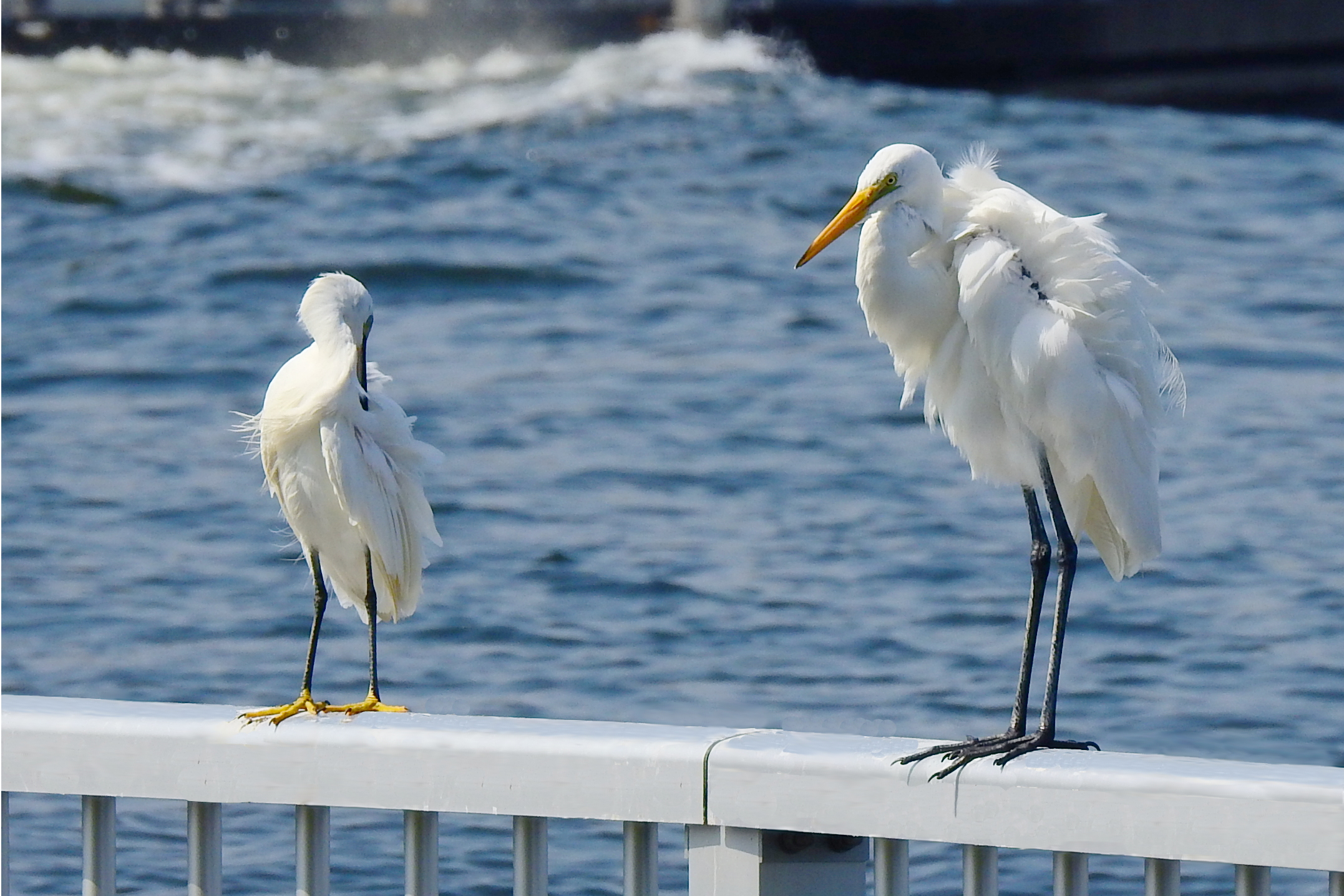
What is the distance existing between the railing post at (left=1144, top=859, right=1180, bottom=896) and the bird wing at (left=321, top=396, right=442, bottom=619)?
1685 millimetres

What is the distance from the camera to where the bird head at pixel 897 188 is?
306cm

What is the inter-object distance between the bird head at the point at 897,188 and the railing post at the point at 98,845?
1399 millimetres

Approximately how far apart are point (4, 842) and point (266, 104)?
1507 centimetres

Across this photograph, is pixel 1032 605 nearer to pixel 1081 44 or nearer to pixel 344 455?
pixel 344 455

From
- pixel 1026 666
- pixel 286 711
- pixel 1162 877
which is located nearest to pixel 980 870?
pixel 1162 877

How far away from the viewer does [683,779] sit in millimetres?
2189

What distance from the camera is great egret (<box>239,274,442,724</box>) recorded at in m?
3.32

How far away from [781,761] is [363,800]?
0.54m

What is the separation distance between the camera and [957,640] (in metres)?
8.32

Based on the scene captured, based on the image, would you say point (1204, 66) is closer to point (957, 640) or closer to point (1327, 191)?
point (1327, 191)

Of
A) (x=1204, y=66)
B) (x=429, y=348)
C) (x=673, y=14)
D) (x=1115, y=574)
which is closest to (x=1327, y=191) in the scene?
(x=1204, y=66)

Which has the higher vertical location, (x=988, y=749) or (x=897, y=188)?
(x=897, y=188)

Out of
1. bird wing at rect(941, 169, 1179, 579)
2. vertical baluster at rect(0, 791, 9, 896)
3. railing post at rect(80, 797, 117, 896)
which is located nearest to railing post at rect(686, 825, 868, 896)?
railing post at rect(80, 797, 117, 896)

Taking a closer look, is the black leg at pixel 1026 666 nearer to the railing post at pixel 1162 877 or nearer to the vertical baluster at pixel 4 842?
the railing post at pixel 1162 877
